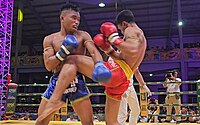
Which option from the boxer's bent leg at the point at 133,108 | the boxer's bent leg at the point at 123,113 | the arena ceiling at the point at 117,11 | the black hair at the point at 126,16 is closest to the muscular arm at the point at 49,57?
the black hair at the point at 126,16

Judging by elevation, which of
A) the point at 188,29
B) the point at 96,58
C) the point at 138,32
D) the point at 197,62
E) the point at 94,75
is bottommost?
the point at 94,75

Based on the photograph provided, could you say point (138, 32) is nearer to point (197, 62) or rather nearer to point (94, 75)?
point (94, 75)

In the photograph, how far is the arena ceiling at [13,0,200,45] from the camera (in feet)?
41.8

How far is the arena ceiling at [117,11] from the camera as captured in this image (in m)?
12.8

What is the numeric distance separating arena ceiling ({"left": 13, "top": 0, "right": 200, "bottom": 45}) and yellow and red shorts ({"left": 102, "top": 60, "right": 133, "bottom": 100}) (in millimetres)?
10525

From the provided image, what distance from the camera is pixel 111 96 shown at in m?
1.92

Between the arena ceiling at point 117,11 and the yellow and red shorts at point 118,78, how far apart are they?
10525 mm

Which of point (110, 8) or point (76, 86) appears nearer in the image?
point (76, 86)

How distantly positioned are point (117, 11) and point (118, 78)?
1193cm

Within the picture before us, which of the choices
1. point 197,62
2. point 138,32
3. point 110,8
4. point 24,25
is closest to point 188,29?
point 197,62

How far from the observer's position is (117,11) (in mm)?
13422

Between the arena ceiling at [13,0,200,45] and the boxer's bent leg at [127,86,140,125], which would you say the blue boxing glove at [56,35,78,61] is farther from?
the arena ceiling at [13,0,200,45]

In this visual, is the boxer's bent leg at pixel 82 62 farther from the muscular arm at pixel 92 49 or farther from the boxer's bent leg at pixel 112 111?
the boxer's bent leg at pixel 112 111

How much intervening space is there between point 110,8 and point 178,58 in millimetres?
4327
